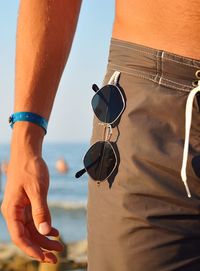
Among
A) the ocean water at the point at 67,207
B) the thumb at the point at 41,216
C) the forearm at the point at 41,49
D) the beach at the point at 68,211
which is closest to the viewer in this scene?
the thumb at the point at 41,216

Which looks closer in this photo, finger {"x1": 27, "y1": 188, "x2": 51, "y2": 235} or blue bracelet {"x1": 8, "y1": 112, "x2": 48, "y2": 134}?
finger {"x1": 27, "y1": 188, "x2": 51, "y2": 235}

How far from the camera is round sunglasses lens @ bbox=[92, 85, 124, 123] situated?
7.11 feet

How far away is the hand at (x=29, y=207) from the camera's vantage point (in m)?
2.12

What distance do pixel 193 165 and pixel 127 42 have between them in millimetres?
461

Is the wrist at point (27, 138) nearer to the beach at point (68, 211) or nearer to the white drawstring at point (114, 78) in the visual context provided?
the white drawstring at point (114, 78)

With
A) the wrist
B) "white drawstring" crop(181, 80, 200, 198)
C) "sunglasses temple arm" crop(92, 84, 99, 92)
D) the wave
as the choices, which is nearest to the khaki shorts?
"white drawstring" crop(181, 80, 200, 198)

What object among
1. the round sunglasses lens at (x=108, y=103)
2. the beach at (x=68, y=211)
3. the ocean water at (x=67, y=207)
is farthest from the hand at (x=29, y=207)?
the ocean water at (x=67, y=207)

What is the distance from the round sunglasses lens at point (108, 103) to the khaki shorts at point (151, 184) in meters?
0.03

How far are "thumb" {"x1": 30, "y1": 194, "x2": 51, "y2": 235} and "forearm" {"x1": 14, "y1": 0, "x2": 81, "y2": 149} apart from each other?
305 mm

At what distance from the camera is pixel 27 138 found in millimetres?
2271

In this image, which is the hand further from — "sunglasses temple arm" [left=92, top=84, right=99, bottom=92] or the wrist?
"sunglasses temple arm" [left=92, top=84, right=99, bottom=92]

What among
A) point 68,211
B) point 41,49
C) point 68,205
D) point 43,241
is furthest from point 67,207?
point 43,241

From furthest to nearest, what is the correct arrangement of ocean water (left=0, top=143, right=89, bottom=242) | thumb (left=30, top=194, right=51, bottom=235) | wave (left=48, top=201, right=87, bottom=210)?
1. wave (left=48, top=201, right=87, bottom=210)
2. ocean water (left=0, top=143, right=89, bottom=242)
3. thumb (left=30, top=194, right=51, bottom=235)

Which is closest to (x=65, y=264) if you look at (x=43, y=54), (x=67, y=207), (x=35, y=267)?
(x=35, y=267)
